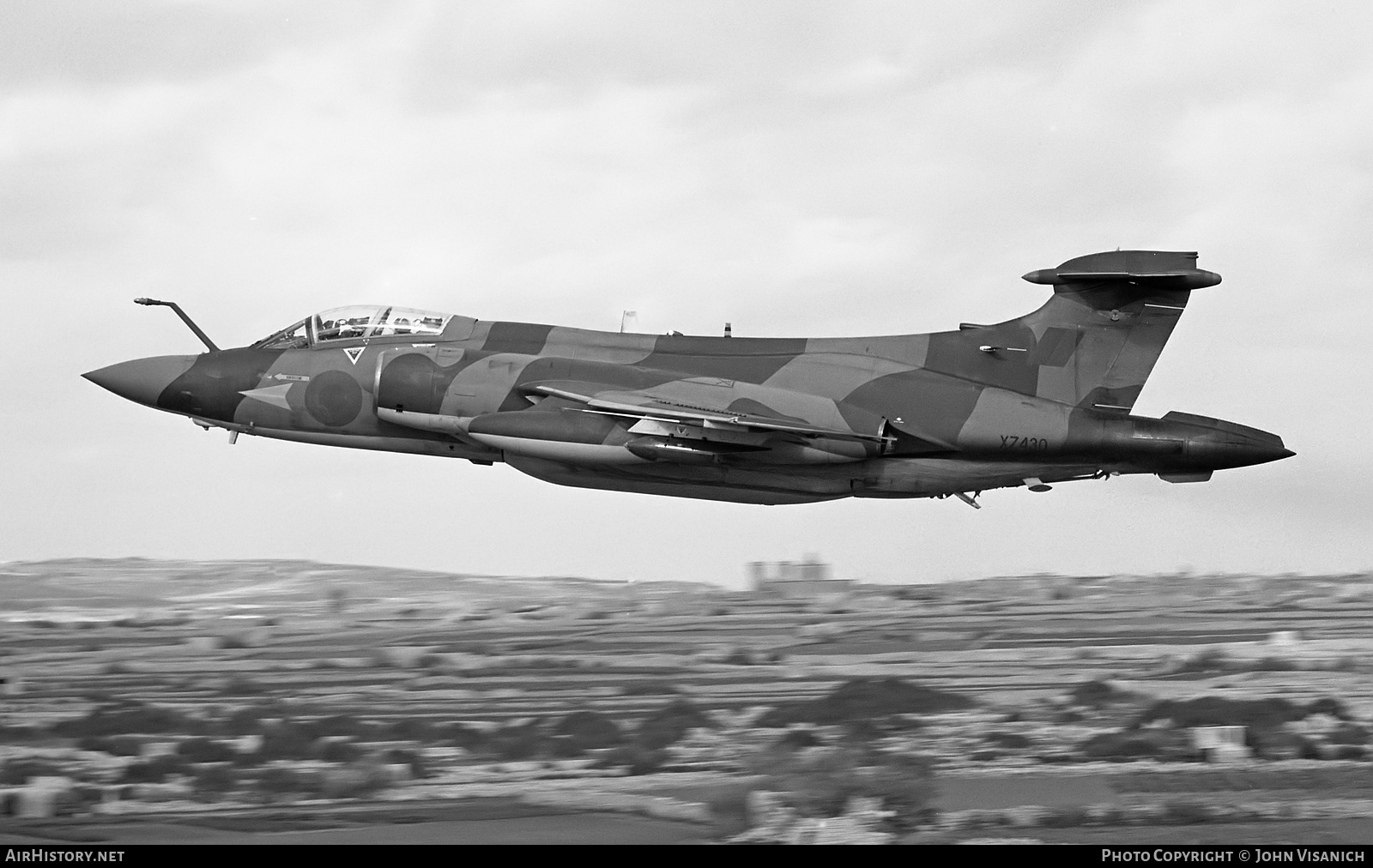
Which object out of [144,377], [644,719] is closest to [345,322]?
[144,377]

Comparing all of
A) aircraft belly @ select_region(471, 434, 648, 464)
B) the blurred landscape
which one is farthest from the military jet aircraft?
the blurred landscape

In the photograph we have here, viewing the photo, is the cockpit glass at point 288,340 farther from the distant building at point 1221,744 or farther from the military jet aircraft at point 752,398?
the distant building at point 1221,744

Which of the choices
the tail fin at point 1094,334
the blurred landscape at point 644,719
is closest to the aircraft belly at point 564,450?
the blurred landscape at point 644,719

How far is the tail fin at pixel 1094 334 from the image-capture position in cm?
2097

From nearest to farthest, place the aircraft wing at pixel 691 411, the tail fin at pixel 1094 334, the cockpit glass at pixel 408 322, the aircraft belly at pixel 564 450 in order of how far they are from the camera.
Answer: the aircraft wing at pixel 691 411 < the aircraft belly at pixel 564 450 < the tail fin at pixel 1094 334 < the cockpit glass at pixel 408 322

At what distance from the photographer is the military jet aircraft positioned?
67.4 feet

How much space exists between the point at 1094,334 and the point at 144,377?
15.1 metres

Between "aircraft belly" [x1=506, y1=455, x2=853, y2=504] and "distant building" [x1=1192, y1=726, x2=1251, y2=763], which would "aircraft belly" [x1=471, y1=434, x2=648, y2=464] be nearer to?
"aircraft belly" [x1=506, y1=455, x2=853, y2=504]

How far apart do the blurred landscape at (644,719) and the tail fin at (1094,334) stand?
5825 millimetres

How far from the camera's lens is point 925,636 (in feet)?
120

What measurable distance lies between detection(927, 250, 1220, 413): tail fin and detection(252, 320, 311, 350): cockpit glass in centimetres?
1018

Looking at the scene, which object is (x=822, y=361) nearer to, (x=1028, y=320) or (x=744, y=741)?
(x=1028, y=320)

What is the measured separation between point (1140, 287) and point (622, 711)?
1083 centimetres

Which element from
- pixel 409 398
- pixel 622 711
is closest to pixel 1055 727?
pixel 622 711
